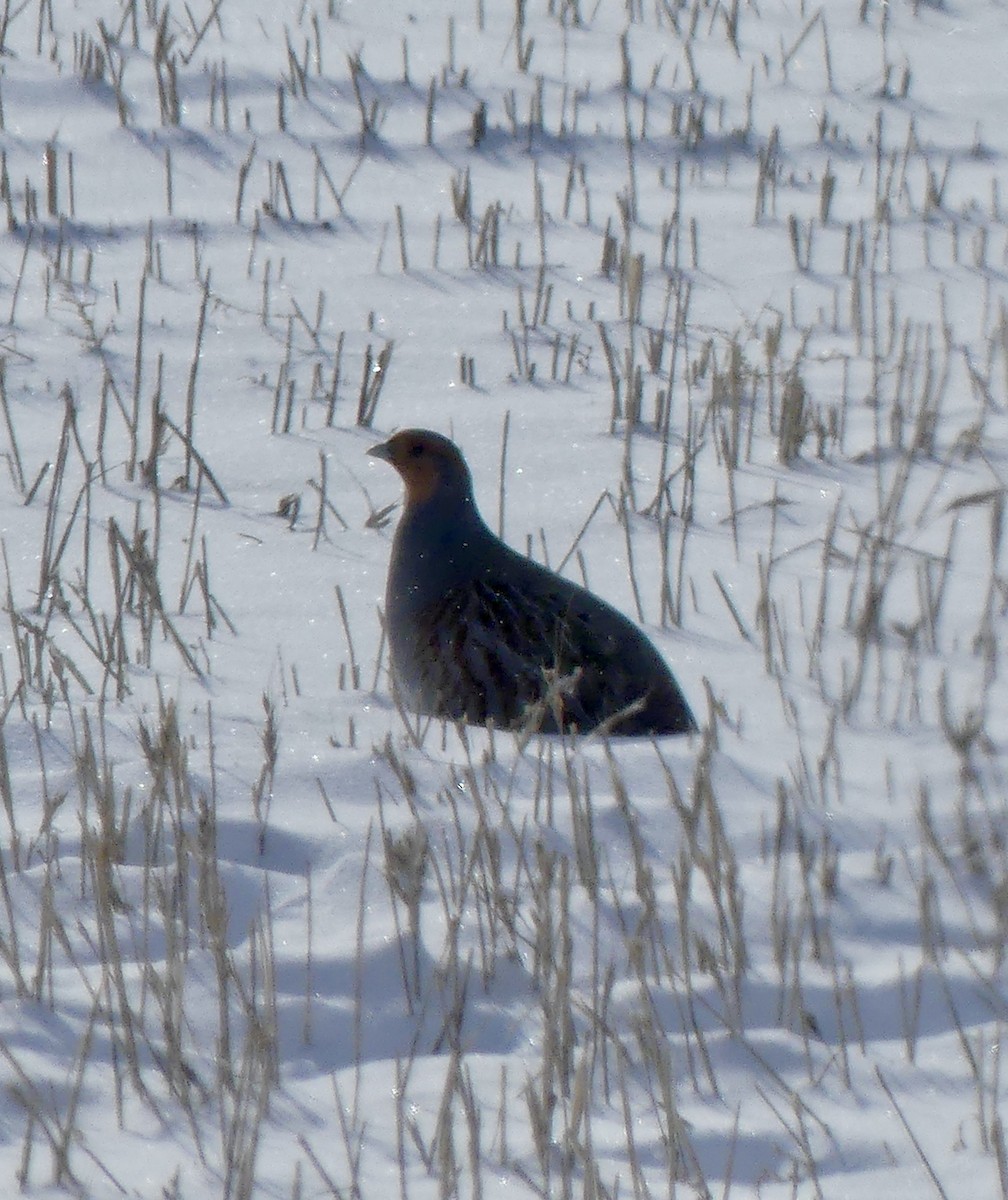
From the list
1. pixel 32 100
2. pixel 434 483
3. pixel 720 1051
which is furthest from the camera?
pixel 32 100

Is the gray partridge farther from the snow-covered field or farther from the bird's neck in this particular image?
the snow-covered field

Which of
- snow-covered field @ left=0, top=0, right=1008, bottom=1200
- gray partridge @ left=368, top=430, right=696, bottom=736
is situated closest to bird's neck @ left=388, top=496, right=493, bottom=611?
gray partridge @ left=368, top=430, right=696, bottom=736

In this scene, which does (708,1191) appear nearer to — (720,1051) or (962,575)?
(720,1051)

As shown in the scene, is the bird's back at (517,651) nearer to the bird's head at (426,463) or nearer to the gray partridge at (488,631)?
the gray partridge at (488,631)

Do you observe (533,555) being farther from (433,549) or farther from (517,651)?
(517,651)

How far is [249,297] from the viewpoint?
7.18 m

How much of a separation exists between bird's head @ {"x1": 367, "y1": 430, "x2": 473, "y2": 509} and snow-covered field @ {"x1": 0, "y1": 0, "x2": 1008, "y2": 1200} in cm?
19

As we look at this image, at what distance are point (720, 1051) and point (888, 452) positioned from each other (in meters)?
3.47

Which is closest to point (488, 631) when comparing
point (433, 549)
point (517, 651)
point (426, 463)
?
point (517, 651)

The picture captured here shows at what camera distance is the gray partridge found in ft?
14.4

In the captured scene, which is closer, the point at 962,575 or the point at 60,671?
the point at 60,671

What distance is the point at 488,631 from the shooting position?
4.59 meters

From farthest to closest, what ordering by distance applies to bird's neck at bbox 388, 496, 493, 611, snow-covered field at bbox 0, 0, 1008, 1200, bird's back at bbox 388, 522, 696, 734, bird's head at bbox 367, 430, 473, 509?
bird's head at bbox 367, 430, 473, 509
bird's neck at bbox 388, 496, 493, 611
bird's back at bbox 388, 522, 696, 734
snow-covered field at bbox 0, 0, 1008, 1200

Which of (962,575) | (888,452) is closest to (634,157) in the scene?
(888,452)
